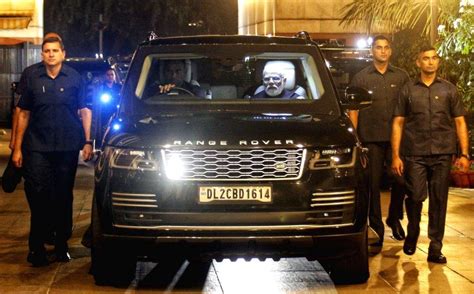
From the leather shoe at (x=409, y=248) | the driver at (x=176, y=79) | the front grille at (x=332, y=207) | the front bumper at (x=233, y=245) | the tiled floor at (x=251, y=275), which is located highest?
the driver at (x=176, y=79)

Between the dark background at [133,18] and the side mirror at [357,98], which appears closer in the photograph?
the side mirror at [357,98]

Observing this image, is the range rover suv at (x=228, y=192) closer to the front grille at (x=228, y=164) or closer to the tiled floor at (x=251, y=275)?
the front grille at (x=228, y=164)

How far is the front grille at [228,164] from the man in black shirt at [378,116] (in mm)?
2574

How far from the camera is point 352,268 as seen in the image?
25.8 feet

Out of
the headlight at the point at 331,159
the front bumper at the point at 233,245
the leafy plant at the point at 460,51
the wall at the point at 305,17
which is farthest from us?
the wall at the point at 305,17

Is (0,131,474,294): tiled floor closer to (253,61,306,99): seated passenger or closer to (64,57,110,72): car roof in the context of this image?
(253,61,306,99): seated passenger

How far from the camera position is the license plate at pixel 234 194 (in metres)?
7.23

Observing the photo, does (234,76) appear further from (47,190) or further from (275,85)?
(47,190)

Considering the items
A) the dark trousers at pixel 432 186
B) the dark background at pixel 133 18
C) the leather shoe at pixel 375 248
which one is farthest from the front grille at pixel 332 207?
the dark background at pixel 133 18

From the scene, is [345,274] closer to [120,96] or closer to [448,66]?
[120,96]

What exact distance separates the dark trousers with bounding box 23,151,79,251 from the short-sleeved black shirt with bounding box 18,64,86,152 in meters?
0.09

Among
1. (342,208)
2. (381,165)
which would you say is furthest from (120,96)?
(381,165)

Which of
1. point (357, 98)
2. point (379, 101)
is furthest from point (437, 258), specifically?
point (379, 101)

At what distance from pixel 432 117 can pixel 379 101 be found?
94 cm
